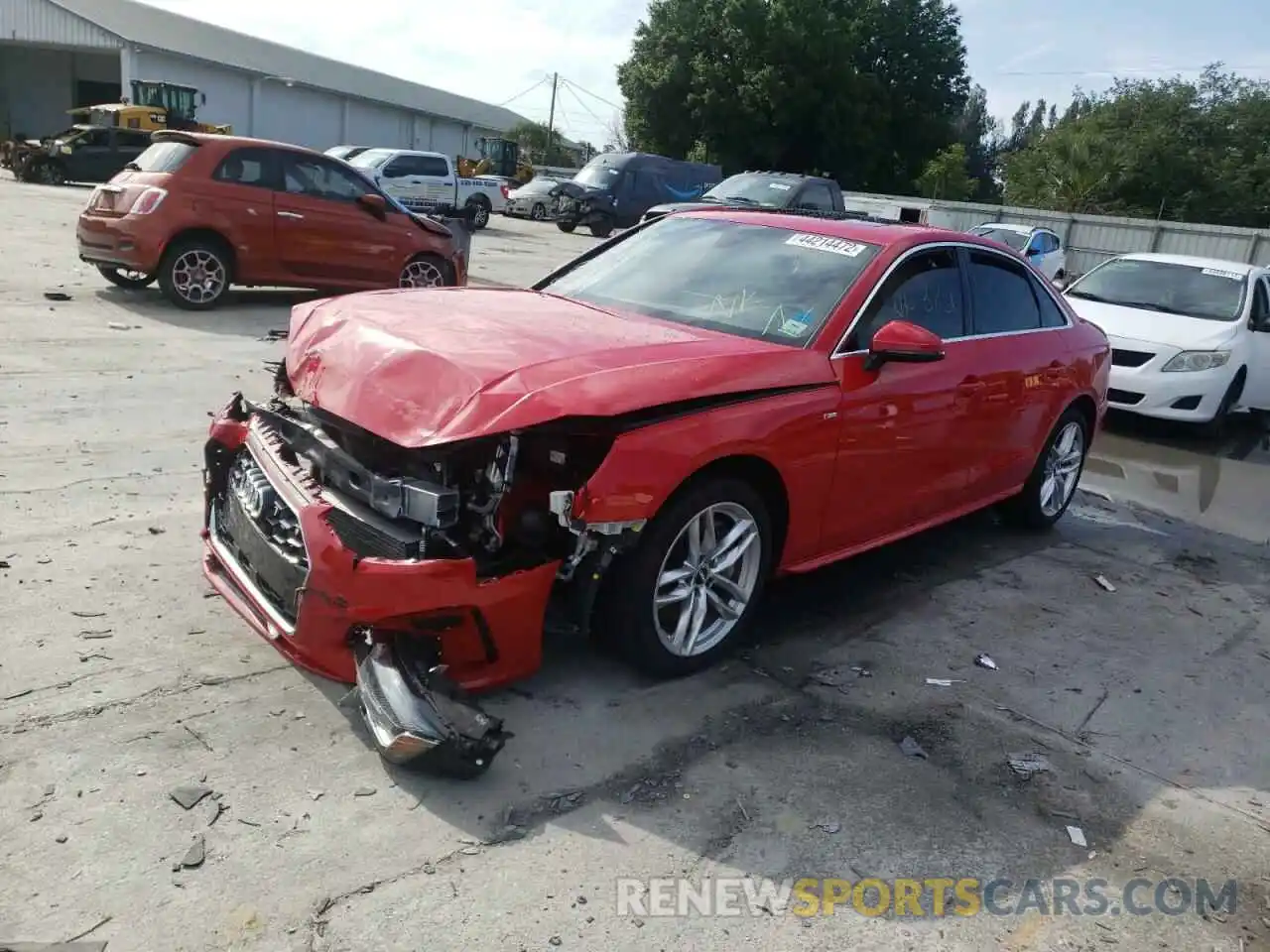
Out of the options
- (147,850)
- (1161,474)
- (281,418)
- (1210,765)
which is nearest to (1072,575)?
(1210,765)

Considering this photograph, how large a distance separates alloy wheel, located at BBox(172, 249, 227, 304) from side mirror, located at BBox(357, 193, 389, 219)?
1.69 meters

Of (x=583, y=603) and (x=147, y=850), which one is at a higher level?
(x=583, y=603)

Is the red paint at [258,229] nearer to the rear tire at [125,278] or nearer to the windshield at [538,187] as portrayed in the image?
the rear tire at [125,278]

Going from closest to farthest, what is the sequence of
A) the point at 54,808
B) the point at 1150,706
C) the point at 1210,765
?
the point at 54,808
the point at 1210,765
the point at 1150,706

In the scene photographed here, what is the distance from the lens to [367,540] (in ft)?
11.1

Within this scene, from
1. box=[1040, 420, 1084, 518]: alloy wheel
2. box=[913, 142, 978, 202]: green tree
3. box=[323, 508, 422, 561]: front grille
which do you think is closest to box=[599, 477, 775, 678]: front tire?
box=[323, 508, 422, 561]: front grille

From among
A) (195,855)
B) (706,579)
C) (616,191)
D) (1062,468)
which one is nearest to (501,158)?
(616,191)

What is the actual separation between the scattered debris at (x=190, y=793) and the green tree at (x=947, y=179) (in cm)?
4823

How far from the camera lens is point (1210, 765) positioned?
3947 millimetres

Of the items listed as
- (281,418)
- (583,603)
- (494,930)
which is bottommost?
(494,930)

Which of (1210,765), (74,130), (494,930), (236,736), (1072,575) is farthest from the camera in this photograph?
(74,130)

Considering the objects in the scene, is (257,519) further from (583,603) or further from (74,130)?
(74,130)

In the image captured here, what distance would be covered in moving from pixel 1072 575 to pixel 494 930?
170 inches

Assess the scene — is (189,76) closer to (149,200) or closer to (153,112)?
(153,112)
